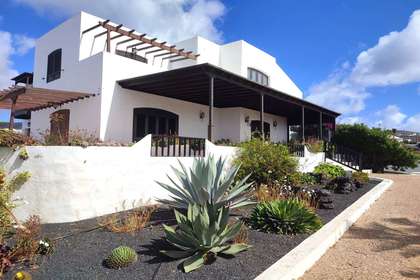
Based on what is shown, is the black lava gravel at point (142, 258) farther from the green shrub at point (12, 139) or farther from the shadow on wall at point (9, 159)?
the green shrub at point (12, 139)

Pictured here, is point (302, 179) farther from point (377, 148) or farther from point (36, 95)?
point (377, 148)

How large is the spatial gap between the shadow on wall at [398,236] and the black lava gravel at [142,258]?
1.42 metres

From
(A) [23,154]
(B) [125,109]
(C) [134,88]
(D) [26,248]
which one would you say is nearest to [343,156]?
(C) [134,88]

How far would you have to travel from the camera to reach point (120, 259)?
4.16m

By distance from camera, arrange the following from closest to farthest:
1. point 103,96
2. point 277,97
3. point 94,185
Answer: point 94,185 → point 103,96 → point 277,97

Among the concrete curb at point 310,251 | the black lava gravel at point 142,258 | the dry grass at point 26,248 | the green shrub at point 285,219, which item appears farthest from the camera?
the green shrub at point 285,219

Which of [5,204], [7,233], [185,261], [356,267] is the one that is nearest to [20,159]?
[5,204]

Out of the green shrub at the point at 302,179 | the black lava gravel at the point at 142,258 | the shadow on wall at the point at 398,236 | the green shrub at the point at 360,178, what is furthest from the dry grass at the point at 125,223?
the green shrub at the point at 360,178

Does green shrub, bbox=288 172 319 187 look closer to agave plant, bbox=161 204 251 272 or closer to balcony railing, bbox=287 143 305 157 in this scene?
balcony railing, bbox=287 143 305 157

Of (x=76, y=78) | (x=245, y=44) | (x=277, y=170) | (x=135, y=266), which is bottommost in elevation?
(x=135, y=266)

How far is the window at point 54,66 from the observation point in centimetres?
1394

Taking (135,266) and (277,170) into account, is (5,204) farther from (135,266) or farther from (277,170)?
(277,170)

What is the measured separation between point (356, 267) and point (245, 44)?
643 inches

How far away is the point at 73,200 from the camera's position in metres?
6.75
